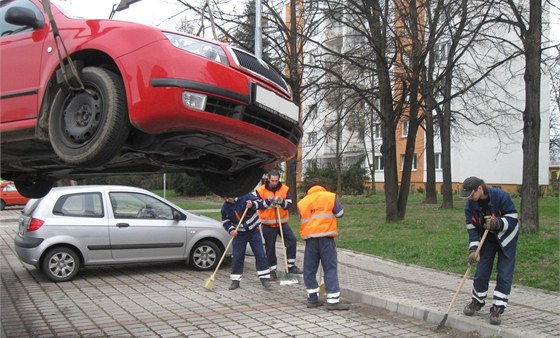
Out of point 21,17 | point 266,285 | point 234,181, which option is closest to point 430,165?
point 266,285

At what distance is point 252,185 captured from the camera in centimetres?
549

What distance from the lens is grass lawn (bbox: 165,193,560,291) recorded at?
8.16 m

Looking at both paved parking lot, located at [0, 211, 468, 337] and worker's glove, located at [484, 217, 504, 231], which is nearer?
worker's glove, located at [484, 217, 504, 231]

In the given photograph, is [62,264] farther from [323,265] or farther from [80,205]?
[323,265]

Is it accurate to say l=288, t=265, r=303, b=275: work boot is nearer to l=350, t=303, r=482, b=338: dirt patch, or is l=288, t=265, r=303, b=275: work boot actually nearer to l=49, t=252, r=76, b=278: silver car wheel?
l=350, t=303, r=482, b=338: dirt patch

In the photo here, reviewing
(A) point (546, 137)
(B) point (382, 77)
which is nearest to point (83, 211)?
(B) point (382, 77)

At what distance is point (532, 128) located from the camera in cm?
1098

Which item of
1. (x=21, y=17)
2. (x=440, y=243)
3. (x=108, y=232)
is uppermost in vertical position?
(x=21, y=17)

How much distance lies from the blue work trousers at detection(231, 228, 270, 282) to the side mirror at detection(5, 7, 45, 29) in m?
5.06

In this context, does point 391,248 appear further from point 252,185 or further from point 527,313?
point 252,185

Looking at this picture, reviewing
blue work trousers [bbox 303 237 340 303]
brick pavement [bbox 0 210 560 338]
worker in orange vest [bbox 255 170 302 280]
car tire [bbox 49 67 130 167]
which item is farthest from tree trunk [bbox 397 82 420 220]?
car tire [bbox 49 67 130 167]

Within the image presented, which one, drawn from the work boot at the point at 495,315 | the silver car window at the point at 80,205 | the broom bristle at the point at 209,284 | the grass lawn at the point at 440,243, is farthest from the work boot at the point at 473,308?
the silver car window at the point at 80,205

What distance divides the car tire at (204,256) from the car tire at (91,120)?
6.01 metres

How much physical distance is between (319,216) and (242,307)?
163 centimetres
